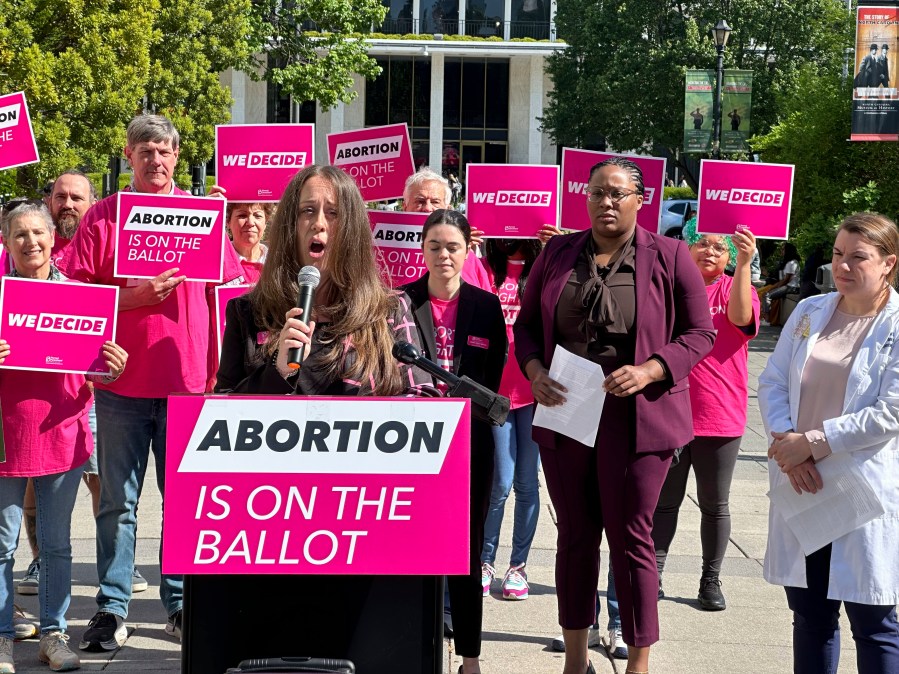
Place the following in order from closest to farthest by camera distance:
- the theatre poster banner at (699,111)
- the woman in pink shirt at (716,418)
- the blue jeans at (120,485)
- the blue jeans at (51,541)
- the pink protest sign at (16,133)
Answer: the blue jeans at (51,541) → the blue jeans at (120,485) → the woman in pink shirt at (716,418) → the pink protest sign at (16,133) → the theatre poster banner at (699,111)

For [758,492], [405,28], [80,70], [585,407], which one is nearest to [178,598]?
[585,407]

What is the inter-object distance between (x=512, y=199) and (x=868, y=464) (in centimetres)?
326

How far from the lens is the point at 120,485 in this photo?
5.29 metres

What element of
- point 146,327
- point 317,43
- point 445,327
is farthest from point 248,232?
point 317,43

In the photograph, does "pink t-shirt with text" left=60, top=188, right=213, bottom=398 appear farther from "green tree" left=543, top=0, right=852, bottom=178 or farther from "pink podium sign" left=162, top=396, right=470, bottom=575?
"green tree" left=543, top=0, right=852, bottom=178

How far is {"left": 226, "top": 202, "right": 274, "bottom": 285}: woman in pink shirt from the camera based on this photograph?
6066 mm

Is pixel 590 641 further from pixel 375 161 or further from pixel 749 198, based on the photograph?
pixel 375 161

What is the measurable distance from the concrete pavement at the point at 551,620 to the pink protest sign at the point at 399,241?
1.79 m

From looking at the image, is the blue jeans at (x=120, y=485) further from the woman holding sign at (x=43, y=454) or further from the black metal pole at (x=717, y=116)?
the black metal pole at (x=717, y=116)

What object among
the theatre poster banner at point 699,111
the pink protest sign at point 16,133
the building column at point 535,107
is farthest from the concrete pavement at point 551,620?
the building column at point 535,107

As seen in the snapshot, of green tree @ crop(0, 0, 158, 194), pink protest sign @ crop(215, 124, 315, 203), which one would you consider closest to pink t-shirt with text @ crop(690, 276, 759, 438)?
pink protest sign @ crop(215, 124, 315, 203)

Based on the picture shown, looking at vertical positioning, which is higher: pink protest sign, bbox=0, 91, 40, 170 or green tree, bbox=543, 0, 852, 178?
green tree, bbox=543, 0, 852, 178

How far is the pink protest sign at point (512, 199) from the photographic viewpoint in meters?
6.64

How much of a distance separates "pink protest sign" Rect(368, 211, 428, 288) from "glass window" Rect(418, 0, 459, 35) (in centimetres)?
5223
